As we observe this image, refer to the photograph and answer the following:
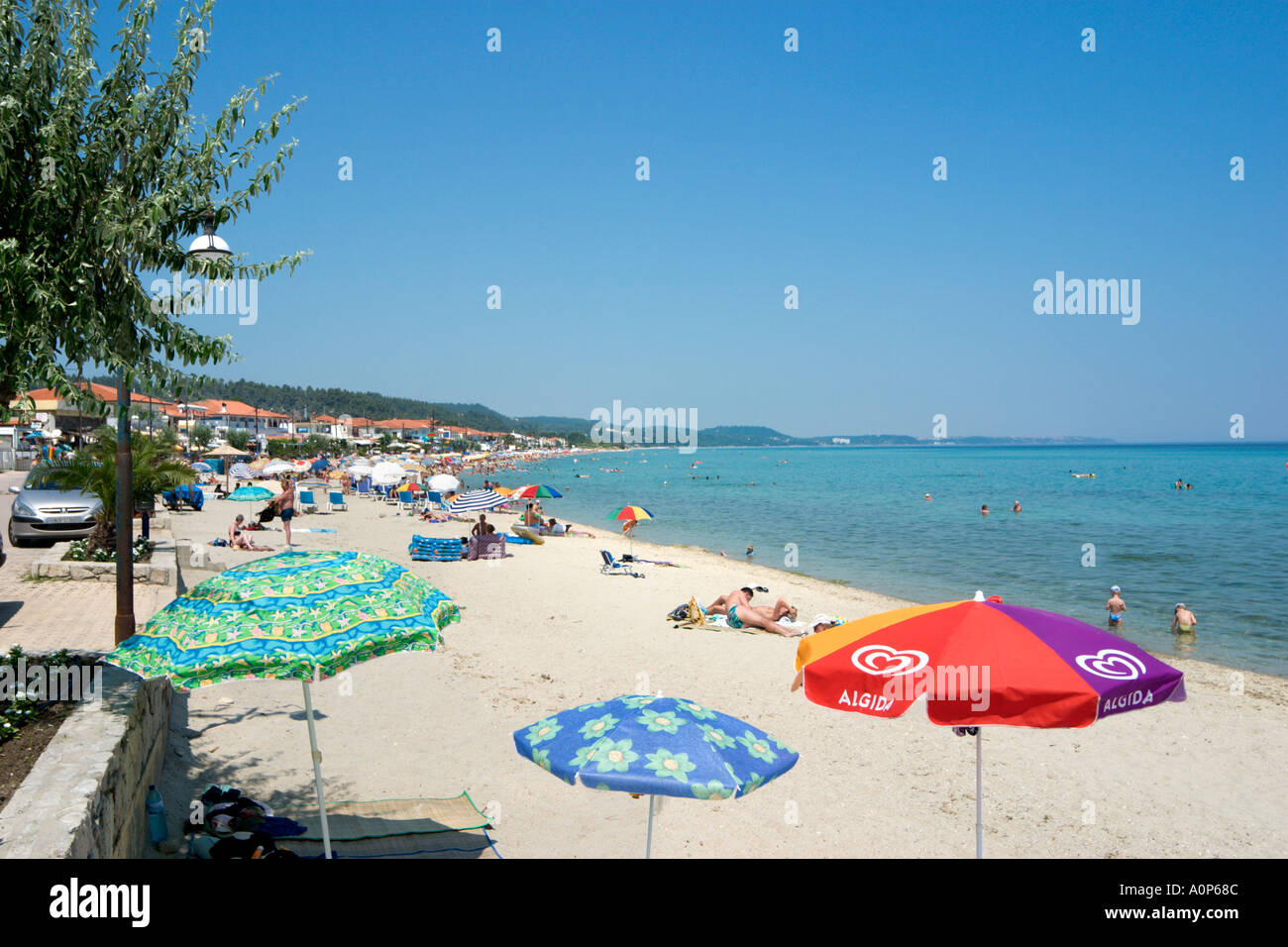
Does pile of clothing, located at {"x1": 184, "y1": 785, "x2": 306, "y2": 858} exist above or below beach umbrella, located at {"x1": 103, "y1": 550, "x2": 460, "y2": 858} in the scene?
below

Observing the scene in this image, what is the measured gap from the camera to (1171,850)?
5953mm

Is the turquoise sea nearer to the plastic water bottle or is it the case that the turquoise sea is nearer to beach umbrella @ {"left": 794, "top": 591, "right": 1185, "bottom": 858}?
the plastic water bottle

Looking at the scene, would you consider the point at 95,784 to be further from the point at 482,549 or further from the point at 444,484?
the point at 444,484

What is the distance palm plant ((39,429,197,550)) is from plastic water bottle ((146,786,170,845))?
9.37 meters

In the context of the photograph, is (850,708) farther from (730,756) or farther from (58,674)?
(58,674)

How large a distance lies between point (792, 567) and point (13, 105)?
886 inches

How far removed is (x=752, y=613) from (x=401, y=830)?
8743mm

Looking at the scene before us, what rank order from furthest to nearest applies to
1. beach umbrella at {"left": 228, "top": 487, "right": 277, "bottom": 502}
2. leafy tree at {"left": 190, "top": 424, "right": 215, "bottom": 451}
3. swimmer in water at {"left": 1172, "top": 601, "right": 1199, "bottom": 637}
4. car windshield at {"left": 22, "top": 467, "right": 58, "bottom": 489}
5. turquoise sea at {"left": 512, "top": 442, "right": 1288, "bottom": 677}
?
leafy tree at {"left": 190, "top": 424, "right": 215, "bottom": 451} → beach umbrella at {"left": 228, "top": 487, "right": 277, "bottom": 502} → turquoise sea at {"left": 512, "top": 442, "right": 1288, "bottom": 677} → swimmer in water at {"left": 1172, "top": 601, "right": 1199, "bottom": 637} → car windshield at {"left": 22, "top": 467, "right": 58, "bottom": 489}

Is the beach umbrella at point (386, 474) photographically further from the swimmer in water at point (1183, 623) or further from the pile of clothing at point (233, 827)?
the pile of clothing at point (233, 827)

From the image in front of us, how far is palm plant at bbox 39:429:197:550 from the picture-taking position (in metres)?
12.8

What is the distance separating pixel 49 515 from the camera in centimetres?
1508

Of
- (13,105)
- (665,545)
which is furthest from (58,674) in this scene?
(665,545)

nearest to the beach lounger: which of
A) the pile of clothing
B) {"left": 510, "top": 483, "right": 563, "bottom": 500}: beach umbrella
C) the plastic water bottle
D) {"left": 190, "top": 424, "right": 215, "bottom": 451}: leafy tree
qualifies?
{"left": 510, "top": 483, "right": 563, "bottom": 500}: beach umbrella
